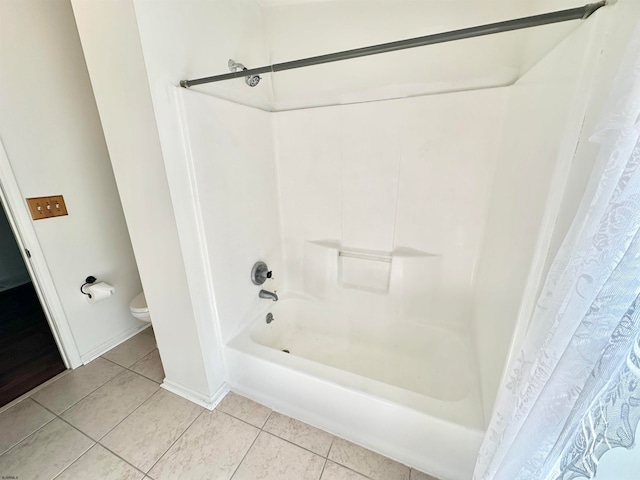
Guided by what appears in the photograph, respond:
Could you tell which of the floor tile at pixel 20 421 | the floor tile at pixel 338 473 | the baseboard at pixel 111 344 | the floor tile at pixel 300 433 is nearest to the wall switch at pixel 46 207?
the baseboard at pixel 111 344

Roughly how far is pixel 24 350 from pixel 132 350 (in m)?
0.82

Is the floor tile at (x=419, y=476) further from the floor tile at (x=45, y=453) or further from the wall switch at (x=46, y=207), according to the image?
the wall switch at (x=46, y=207)

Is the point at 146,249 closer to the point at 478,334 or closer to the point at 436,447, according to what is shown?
the point at 436,447

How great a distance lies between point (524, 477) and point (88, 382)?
2333mm

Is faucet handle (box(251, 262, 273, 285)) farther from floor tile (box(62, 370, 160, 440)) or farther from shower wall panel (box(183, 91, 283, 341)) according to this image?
floor tile (box(62, 370, 160, 440))

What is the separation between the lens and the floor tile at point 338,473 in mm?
1164

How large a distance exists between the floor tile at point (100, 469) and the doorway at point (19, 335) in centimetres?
81

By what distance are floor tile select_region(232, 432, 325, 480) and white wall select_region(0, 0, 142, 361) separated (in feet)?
4.99

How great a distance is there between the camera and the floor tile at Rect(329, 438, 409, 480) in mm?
1180

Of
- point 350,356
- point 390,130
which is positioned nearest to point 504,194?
point 390,130

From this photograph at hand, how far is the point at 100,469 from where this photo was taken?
1215 mm

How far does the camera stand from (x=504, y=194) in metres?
1.24

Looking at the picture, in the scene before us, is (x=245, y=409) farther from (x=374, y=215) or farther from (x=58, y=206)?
(x=58, y=206)

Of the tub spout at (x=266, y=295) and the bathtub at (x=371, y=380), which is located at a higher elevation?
the tub spout at (x=266, y=295)
